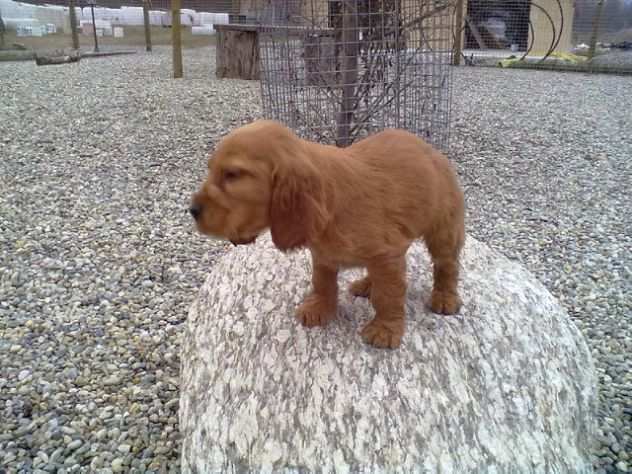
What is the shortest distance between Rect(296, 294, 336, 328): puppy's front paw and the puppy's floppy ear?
0.51 meters

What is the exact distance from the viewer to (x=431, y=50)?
5.52 metres

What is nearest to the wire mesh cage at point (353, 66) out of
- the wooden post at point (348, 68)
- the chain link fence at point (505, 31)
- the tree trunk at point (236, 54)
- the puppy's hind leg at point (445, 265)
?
the wooden post at point (348, 68)

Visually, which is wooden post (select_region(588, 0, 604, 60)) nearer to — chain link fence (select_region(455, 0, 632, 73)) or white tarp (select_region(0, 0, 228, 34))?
chain link fence (select_region(455, 0, 632, 73))

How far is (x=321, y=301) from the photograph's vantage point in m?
2.29

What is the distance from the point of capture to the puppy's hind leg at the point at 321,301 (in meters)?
2.26

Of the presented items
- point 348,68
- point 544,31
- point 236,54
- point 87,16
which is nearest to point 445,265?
Answer: point 348,68

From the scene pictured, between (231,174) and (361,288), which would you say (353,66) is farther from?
(231,174)

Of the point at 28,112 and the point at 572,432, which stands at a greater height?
the point at 28,112

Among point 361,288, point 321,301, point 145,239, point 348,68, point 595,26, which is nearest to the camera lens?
point 321,301

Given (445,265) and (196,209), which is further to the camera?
(445,265)

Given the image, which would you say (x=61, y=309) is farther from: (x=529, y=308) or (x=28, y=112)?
(x=28, y=112)

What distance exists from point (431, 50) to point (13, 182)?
423cm

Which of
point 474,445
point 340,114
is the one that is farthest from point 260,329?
point 340,114

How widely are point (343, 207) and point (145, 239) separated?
2915 millimetres
